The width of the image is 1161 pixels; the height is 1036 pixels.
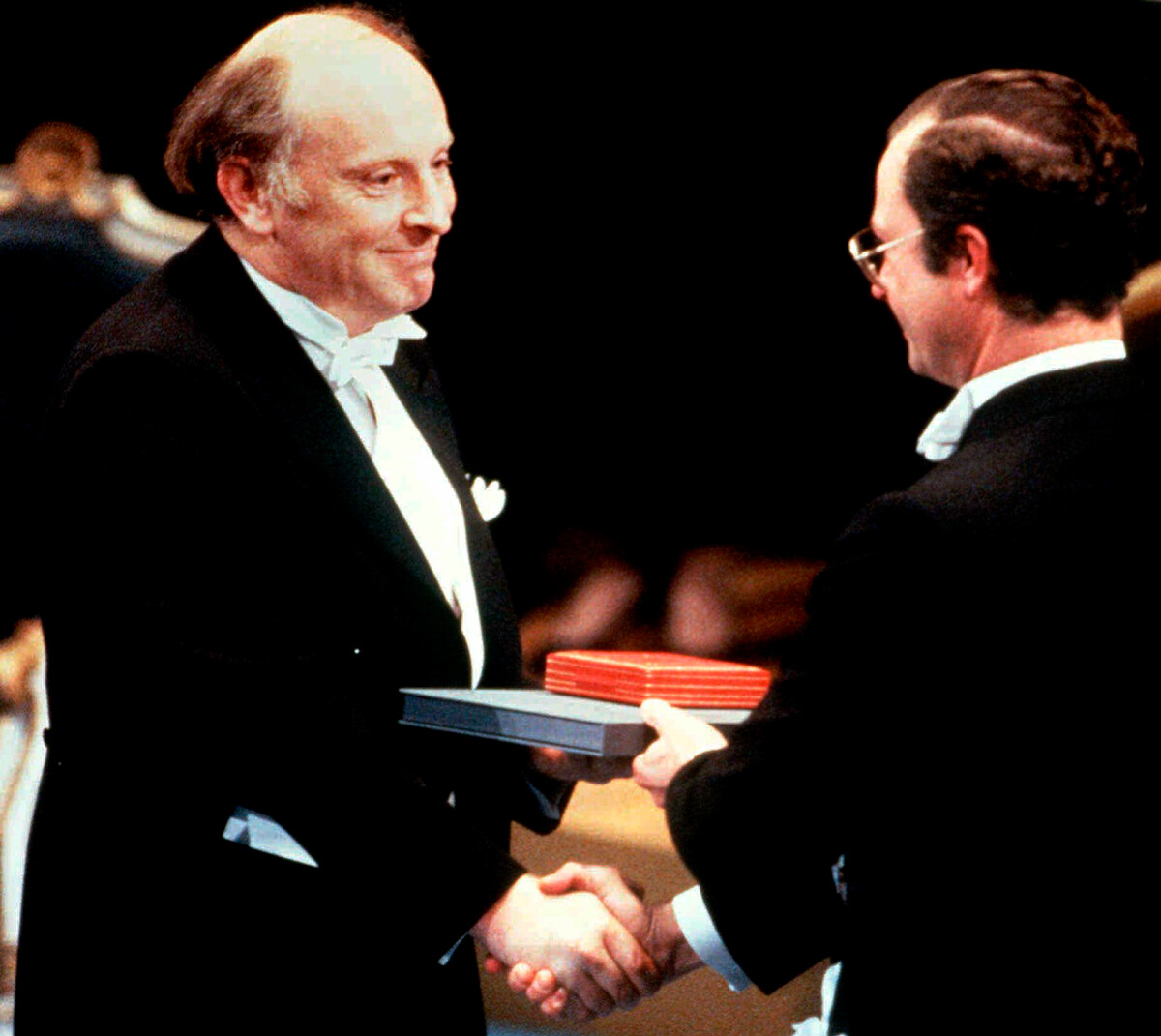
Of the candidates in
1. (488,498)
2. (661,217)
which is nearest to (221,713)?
(488,498)

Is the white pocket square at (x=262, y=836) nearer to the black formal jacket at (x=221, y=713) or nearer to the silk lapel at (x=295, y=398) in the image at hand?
the black formal jacket at (x=221, y=713)

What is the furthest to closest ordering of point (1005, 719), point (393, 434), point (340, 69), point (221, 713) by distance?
point (393, 434), point (340, 69), point (221, 713), point (1005, 719)

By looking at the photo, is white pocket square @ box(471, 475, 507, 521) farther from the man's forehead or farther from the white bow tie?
the man's forehead

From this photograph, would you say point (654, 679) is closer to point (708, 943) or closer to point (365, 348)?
point (708, 943)

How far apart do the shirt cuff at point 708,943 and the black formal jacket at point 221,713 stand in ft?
0.86

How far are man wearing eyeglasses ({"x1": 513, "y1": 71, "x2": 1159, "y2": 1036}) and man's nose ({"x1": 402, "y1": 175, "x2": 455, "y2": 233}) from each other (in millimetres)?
691

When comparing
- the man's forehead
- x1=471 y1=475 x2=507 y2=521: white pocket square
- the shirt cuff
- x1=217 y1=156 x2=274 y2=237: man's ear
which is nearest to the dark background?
x1=471 y1=475 x2=507 y2=521: white pocket square

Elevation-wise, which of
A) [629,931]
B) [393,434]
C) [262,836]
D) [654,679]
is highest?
[393,434]

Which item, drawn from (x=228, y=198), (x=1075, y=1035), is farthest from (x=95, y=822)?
(x=1075, y=1035)

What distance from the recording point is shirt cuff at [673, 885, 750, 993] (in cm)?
187

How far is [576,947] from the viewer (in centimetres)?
209

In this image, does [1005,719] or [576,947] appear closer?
[1005,719]

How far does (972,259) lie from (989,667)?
49cm

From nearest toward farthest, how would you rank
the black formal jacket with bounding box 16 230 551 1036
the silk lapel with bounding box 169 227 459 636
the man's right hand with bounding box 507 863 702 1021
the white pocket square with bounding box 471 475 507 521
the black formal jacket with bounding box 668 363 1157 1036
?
the black formal jacket with bounding box 668 363 1157 1036 < the black formal jacket with bounding box 16 230 551 1036 < the silk lapel with bounding box 169 227 459 636 < the man's right hand with bounding box 507 863 702 1021 < the white pocket square with bounding box 471 475 507 521
